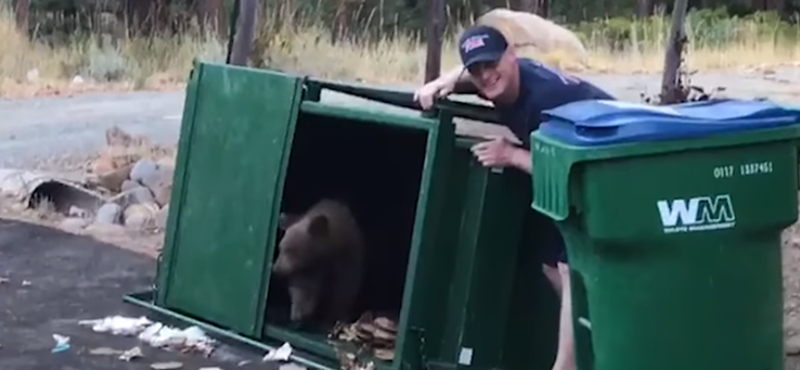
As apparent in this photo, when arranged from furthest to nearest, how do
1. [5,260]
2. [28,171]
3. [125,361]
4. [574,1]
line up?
[574,1], [28,171], [5,260], [125,361]

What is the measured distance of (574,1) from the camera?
40.0 metres

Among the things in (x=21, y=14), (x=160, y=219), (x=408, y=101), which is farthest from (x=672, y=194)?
(x=21, y=14)

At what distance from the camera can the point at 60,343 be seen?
23.9 ft

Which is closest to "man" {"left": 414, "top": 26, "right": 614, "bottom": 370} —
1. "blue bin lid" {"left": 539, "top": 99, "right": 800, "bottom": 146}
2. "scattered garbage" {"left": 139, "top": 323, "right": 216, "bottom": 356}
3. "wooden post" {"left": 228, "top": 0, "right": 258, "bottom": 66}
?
"blue bin lid" {"left": 539, "top": 99, "right": 800, "bottom": 146}

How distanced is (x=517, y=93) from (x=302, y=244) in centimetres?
212

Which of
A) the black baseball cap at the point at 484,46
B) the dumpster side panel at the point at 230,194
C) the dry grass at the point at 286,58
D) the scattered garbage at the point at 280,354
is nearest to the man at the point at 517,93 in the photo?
the black baseball cap at the point at 484,46

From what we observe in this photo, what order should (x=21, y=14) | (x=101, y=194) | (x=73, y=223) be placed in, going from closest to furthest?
(x=73, y=223) < (x=101, y=194) < (x=21, y=14)

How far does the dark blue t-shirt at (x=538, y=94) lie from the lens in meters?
5.62

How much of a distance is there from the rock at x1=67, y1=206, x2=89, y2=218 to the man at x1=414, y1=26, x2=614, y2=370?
5.45m

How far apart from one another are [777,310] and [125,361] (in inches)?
124

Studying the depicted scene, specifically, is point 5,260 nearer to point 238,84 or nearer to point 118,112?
point 238,84

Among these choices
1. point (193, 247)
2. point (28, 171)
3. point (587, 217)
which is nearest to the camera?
point (587, 217)

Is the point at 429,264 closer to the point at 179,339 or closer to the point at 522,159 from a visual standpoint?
the point at 522,159

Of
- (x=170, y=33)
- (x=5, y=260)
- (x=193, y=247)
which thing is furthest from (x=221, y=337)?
(x=170, y=33)
